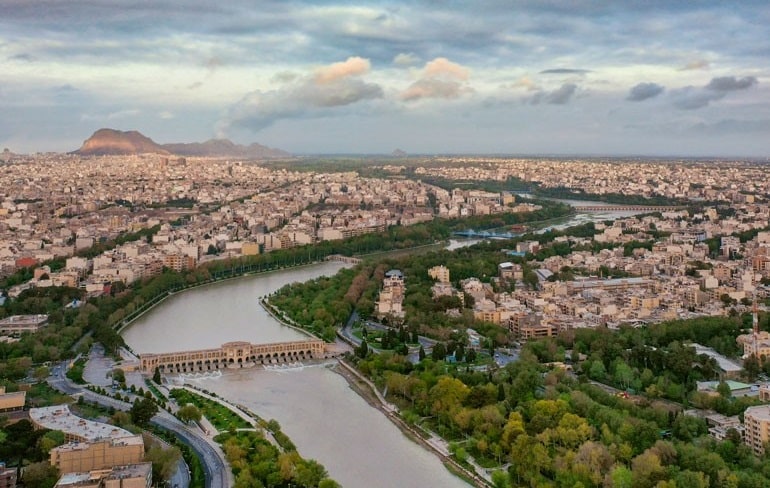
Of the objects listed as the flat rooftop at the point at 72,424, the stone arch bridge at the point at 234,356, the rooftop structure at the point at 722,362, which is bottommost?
the stone arch bridge at the point at 234,356

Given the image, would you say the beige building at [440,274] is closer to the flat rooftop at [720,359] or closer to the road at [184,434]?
the flat rooftop at [720,359]

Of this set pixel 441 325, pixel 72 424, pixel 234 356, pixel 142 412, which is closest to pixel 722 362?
pixel 441 325

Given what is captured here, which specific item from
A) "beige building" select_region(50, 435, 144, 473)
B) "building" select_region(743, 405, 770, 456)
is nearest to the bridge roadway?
"building" select_region(743, 405, 770, 456)

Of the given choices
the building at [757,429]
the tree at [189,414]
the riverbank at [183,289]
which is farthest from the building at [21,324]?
the building at [757,429]

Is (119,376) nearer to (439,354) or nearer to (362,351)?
(362,351)

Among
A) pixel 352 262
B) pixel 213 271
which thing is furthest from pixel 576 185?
pixel 213 271

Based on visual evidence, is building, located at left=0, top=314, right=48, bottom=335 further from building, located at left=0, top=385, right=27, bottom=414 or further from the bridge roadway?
the bridge roadway

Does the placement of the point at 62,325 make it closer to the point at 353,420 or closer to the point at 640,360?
the point at 353,420
